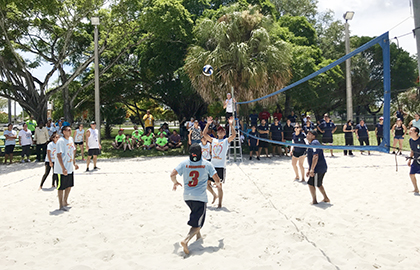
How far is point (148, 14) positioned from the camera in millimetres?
13875

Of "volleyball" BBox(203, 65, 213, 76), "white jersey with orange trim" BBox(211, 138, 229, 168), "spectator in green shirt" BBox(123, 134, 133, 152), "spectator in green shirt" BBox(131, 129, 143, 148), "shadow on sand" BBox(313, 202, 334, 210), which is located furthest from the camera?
"spectator in green shirt" BBox(131, 129, 143, 148)

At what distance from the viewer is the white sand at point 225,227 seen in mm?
3564

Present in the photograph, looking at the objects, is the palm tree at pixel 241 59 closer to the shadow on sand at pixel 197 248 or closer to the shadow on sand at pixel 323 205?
the shadow on sand at pixel 323 205

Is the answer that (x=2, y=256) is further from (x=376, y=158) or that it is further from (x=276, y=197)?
(x=376, y=158)

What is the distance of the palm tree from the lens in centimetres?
1214

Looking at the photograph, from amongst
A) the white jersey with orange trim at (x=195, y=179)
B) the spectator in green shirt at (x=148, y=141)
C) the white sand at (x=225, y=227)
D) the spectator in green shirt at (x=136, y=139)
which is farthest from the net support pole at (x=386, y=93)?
the spectator in green shirt at (x=136, y=139)

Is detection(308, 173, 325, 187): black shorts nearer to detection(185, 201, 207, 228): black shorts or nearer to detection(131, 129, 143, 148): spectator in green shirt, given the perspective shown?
detection(185, 201, 207, 228): black shorts

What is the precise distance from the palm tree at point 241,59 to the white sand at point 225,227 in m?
5.37

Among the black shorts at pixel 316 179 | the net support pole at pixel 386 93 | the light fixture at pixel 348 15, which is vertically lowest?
the black shorts at pixel 316 179

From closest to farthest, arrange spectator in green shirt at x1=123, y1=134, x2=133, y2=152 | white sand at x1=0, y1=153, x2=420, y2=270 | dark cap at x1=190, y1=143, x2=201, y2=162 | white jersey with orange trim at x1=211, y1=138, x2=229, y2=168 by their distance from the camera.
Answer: white sand at x1=0, y1=153, x2=420, y2=270, dark cap at x1=190, y1=143, x2=201, y2=162, white jersey with orange trim at x1=211, y1=138, x2=229, y2=168, spectator in green shirt at x1=123, y1=134, x2=133, y2=152

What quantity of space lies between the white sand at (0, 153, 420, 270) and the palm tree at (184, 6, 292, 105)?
537 centimetres

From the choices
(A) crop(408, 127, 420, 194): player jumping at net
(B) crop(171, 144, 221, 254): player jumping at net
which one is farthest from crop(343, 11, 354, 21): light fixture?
(B) crop(171, 144, 221, 254): player jumping at net

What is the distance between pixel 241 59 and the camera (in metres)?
12.0

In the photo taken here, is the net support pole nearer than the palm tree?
Yes
